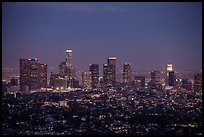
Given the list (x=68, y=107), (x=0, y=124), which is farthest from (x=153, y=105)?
(x=0, y=124)

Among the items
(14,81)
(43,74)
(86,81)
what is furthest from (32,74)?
(86,81)

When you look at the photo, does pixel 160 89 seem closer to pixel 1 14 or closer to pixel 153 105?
pixel 153 105

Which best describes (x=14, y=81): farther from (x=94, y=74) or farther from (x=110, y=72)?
(x=110, y=72)

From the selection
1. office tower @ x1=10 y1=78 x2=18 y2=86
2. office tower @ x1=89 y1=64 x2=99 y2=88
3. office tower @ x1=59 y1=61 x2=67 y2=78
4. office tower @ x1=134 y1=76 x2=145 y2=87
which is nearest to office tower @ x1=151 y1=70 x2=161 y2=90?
office tower @ x1=134 y1=76 x2=145 y2=87

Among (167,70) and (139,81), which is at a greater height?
(167,70)

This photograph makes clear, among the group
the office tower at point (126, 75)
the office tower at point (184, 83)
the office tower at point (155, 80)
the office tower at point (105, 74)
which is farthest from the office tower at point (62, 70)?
the office tower at point (184, 83)

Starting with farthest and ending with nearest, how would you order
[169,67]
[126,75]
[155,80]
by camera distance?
[126,75] → [169,67] → [155,80]

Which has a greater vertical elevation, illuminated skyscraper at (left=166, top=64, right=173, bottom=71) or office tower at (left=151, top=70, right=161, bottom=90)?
illuminated skyscraper at (left=166, top=64, right=173, bottom=71)

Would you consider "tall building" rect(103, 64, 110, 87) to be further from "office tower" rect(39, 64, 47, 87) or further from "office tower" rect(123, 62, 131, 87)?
"office tower" rect(39, 64, 47, 87)
